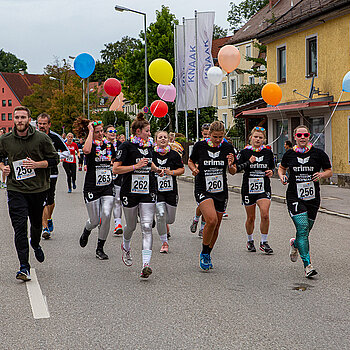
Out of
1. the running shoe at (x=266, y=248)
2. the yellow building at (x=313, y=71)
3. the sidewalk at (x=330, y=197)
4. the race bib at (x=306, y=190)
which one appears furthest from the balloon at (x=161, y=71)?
the race bib at (x=306, y=190)

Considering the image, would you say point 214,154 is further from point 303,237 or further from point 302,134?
point 303,237

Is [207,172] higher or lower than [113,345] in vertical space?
higher

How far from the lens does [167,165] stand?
8625mm

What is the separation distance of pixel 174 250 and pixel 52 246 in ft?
6.21

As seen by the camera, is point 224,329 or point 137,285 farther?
point 137,285

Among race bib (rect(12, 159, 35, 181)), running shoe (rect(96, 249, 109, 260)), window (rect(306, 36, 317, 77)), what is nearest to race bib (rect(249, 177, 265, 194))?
running shoe (rect(96, 249, 109, 260))

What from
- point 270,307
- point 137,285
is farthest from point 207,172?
point 270,307

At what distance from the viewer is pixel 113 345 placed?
441 cm

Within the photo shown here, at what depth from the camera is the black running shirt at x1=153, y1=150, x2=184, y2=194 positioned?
8609 mm

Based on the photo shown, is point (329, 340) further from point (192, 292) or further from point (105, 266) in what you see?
point (105, 266)

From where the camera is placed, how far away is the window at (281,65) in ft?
87.1

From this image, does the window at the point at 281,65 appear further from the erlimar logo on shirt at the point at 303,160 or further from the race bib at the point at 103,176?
the erlimar logo on shirt at the point at 303,160

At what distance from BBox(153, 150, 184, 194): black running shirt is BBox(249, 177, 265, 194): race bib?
1.05 m

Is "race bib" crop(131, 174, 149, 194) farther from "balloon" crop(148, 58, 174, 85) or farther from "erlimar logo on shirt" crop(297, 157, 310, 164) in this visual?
"balloon" crop(148, 58, 174, 85)
